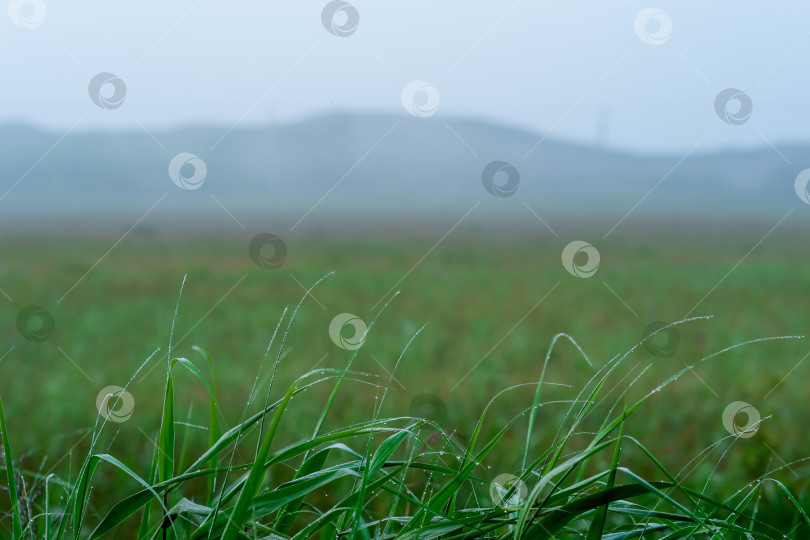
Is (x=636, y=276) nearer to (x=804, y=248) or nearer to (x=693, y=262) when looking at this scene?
(x=693, y=262)

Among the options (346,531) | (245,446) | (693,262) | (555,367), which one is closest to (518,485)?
(346,531)

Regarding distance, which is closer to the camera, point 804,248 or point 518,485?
point 518,485

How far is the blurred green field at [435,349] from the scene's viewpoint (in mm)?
2773

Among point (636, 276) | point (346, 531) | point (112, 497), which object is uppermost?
point (636, 276)

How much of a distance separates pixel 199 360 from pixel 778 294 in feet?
22.6

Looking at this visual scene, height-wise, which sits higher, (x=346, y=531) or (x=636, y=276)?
(x=636, y=276)

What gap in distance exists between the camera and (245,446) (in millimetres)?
2650

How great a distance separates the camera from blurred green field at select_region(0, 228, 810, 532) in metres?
2.77

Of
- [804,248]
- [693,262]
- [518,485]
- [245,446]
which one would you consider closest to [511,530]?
[518,485]

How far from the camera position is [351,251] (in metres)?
15.9

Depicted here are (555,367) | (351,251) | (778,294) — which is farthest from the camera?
(351,251)

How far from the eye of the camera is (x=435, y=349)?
4633mm

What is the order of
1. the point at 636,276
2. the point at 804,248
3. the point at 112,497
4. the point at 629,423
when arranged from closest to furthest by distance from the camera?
the point at 112,497, the point at 629,423, the point at 636,276, the point at 804,248

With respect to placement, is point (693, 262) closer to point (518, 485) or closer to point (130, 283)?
point (130, 283)
